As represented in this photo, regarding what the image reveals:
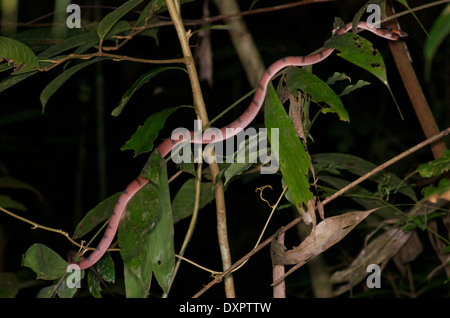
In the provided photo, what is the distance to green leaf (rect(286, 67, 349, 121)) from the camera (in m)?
1.29

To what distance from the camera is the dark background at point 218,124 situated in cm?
345

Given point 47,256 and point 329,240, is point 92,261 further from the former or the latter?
point 329,240

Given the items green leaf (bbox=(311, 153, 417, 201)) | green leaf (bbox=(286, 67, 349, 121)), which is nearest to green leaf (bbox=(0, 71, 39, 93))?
green leaf (bbox=(286, 67, 349, 121))

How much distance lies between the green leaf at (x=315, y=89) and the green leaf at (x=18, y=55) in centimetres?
68

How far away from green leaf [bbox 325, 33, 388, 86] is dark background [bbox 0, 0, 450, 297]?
1.88 m

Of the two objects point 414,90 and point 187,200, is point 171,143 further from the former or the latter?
point 414,90

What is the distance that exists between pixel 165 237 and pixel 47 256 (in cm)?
36

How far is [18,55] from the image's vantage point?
1348 millimetres

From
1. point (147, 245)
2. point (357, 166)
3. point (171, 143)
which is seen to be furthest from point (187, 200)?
point (357, 166)

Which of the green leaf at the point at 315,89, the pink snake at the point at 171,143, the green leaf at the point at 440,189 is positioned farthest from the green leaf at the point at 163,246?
the green leaf at the point at 440,189

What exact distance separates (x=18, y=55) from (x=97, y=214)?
59 centimetres

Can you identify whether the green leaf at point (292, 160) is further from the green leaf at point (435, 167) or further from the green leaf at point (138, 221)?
the green leaf at point (435, 167)

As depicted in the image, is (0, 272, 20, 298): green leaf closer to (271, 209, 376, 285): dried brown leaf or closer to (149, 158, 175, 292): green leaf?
(149, 158, 175, 292): green leaf

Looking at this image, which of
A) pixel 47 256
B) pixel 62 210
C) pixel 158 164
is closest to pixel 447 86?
pixel 158 164
